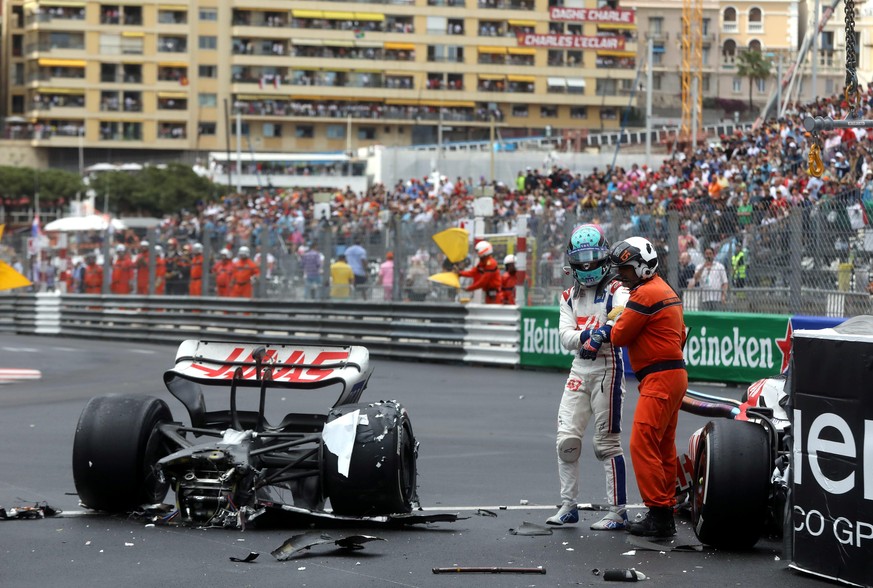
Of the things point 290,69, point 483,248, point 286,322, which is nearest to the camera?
point 483,248

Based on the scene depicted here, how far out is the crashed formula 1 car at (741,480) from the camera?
7.04 metres

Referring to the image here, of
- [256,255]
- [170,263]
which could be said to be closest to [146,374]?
[256,255]

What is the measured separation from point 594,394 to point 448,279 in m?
13.0

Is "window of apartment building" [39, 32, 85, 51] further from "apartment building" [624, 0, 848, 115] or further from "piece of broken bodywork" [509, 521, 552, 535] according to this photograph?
"piece of broken bodywork" [509, 521, 552, 535]

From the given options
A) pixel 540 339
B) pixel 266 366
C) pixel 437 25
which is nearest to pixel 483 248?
pixel 540 339

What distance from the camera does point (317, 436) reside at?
7898mm

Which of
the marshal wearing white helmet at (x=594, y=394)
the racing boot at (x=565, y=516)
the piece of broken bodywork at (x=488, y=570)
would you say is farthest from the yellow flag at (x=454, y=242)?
the piece of broken bodywork at (x=488, y=570)

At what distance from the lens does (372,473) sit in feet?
24.5

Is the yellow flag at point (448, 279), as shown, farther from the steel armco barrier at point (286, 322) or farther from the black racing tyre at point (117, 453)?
the black racing tyre at point (117, 453)

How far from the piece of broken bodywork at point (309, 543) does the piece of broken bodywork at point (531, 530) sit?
0.88m

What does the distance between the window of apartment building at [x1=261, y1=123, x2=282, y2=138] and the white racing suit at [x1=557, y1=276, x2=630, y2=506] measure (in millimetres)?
81147

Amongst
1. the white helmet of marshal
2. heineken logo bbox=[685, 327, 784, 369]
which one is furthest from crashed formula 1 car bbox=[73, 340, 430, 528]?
the white helmet of marshal

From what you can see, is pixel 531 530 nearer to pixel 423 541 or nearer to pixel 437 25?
pixel 423 541

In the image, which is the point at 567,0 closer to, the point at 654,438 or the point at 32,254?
the point at 32,254
